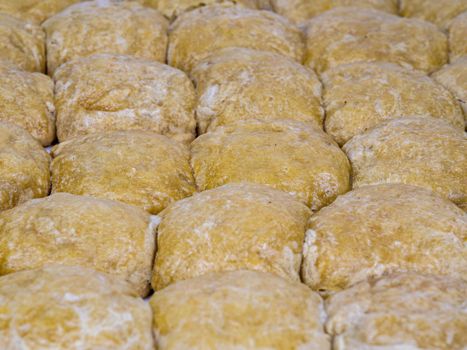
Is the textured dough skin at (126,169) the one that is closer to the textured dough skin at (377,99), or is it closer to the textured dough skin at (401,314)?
the textured dough skin at (377,99)

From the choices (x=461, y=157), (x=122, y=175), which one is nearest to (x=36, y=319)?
(x=122, y=175)

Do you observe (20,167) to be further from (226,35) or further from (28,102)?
(226,35)

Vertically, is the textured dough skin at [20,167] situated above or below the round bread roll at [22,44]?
below

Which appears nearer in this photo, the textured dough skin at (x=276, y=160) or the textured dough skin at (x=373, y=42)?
the textured dough skin at (x=276, y=160)

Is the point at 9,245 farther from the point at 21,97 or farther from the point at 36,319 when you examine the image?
the point at 21,97

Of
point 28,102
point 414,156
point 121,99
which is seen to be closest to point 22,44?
point 28,102

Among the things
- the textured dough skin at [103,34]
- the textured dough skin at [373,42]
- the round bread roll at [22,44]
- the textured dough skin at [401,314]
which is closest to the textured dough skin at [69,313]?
the textured dough skin at [401,314]
